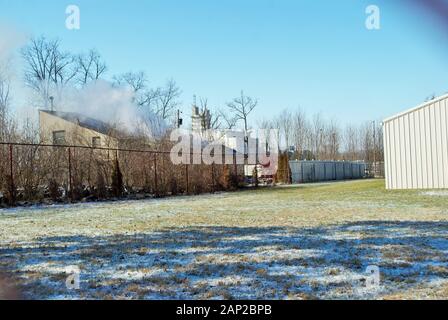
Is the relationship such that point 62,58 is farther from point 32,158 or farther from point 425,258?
point 425,258

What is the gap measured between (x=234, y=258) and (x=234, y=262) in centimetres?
20

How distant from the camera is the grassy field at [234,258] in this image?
10.6 ft

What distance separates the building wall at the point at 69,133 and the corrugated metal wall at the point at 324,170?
16.9 meters

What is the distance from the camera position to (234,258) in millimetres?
4441

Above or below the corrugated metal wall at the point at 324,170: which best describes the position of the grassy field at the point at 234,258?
below

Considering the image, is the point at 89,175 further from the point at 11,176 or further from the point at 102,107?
the point at 102,107

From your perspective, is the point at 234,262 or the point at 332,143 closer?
the point at 234,262

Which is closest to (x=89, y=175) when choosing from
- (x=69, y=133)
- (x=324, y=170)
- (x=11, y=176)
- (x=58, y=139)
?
(x=11, y=176)

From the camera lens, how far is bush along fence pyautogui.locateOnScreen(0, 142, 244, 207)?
13945 mm

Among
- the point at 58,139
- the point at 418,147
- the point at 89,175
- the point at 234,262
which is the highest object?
the point at 58,139

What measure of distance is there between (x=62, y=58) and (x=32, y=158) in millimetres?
20395

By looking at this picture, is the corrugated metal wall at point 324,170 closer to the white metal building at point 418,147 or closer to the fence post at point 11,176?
the white metal building at point 418,147

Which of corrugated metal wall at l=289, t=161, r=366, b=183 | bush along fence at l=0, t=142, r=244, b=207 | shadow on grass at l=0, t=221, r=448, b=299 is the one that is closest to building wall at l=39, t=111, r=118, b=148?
bush along fence at l=0, t=142, r=244, b=207

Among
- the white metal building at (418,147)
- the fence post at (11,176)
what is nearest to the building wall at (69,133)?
the fence post at (11,176)
